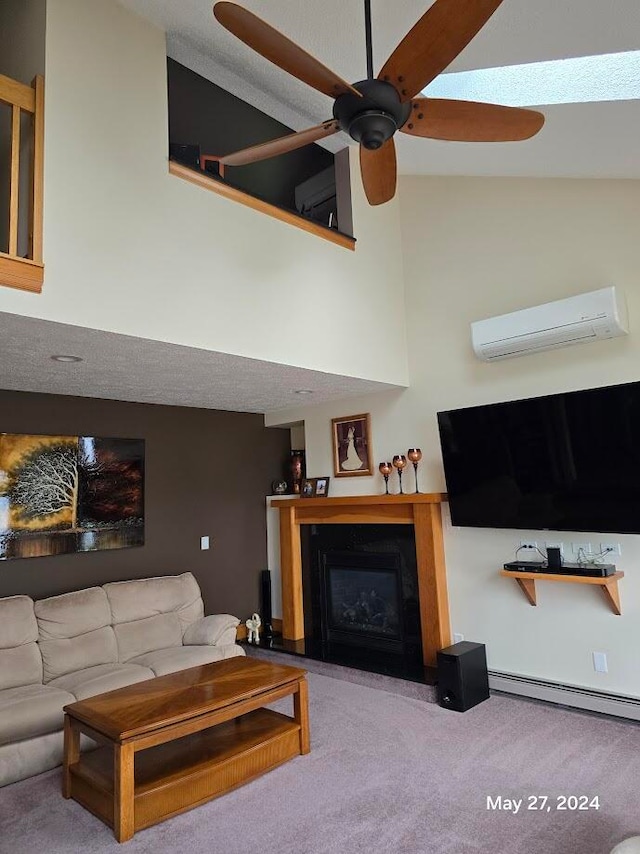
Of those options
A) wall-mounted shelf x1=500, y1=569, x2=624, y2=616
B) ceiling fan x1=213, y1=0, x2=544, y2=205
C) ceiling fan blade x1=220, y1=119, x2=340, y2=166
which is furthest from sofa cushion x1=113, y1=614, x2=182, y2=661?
ceiling fan x1=213, y1=0, x2=544, y2=205

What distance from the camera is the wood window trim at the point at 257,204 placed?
3.39 metres

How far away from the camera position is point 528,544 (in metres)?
4.08

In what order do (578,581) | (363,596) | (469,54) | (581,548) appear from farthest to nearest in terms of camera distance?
(363,596) → (581,548) → (578,581) → (469,54)

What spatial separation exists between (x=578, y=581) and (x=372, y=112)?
296 cm

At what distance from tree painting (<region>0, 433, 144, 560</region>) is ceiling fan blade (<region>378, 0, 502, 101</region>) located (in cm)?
359

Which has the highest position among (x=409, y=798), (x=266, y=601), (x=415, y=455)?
(x=415, y=455)

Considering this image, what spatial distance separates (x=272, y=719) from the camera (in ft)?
10.9

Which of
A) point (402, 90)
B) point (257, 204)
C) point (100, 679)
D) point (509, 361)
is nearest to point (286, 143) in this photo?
point (402, 90)

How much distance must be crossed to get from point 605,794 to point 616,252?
3.15 meters

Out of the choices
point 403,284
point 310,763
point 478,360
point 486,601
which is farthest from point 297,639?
point 403,284

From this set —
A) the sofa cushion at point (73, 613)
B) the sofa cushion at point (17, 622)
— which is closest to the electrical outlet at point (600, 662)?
the sofa cushion at point (73, 613)

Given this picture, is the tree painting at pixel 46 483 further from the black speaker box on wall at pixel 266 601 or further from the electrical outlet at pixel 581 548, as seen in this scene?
the electrical outlet at pixel 581 548

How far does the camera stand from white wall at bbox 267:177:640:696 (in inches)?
146

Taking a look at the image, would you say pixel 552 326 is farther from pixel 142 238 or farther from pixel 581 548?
pixel 142 238
